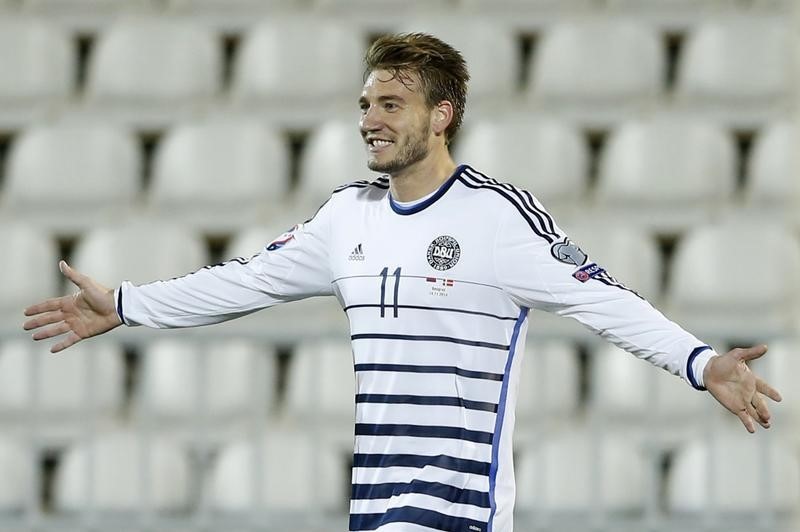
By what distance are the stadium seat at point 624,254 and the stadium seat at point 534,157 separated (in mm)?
246

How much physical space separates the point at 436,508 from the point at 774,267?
334cm

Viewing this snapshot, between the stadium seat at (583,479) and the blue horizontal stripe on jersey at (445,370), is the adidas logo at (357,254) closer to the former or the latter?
the blue horizontal stripe on jersey at (445,370)

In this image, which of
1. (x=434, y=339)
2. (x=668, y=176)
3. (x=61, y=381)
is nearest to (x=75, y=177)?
A: (x=61, y=381)

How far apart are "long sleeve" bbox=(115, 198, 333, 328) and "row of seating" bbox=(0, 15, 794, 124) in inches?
129

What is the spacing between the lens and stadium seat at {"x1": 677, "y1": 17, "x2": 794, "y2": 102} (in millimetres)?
6523

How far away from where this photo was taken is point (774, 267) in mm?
6066

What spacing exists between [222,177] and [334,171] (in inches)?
19.8

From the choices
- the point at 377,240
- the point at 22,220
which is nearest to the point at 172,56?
the point at 22,220

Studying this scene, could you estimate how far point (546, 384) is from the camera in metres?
5.76

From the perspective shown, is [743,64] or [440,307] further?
[743,64]

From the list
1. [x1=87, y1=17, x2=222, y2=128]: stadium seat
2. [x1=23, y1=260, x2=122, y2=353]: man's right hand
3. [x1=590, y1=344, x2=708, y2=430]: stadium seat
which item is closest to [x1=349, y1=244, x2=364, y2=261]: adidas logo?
[x1=23, y1=260, x2=122, y2=353]: man's right hand

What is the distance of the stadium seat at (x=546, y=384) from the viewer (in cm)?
574

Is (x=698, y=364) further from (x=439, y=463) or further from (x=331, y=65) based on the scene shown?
(x=331, y=65)

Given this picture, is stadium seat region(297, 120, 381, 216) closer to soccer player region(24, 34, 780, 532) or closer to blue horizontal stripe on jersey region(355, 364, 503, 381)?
soccer player region(24, 34, 780, 532)
